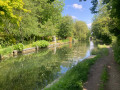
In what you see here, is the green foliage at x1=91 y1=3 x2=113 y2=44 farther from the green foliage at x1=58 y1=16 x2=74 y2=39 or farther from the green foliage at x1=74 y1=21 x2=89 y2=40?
the green foliage at x1=74 y1=21 x2=89 y2=40

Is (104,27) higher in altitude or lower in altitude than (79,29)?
lower

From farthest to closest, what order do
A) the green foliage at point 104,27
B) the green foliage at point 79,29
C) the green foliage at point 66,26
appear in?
the green foliage at point 79,29, the green foliage at point 66,26, the green foliage at point 104,27

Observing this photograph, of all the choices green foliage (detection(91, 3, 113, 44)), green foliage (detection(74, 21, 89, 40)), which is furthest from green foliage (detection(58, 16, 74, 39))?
green foliage (detection(91, 3, 113, 44))

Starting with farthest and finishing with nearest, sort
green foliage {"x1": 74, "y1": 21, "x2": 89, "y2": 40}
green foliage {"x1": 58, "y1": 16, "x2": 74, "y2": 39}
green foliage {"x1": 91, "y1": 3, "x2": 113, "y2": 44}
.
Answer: green foliage {"x1": 74, "y1": 21, "x2": 89, "y2": 40}
green foliage {"x1": 58, "y1": 16, "x2": 74, "y2": 39}
green foliage {"x1": 91, "y1": 3, "x2": 113, "y2": 44}

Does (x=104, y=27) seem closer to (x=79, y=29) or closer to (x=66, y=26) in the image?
(x=66, y=26)

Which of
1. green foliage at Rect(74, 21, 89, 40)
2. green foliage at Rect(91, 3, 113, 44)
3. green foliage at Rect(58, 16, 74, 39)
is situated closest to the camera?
green foliage at Rect(91, 3, 113, 44)

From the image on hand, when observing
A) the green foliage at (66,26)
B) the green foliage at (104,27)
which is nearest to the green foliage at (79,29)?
the green foliage at (66,26)

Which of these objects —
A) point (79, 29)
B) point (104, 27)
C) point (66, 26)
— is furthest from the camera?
point (79, 29)

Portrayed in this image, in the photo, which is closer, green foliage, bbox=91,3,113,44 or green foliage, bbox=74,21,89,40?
green foliage, bbox=91,3,113,44

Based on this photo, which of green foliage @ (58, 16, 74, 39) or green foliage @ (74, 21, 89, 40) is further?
green foliage @ (74, 21, 89, 40)

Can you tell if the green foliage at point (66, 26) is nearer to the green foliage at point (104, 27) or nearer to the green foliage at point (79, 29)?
the green foliage at point (79, 29)

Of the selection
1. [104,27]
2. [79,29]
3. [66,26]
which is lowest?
[104,27]

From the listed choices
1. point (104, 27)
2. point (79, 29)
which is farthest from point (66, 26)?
point (104, 27)

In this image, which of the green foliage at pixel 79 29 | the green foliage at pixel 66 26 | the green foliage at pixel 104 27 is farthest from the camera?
the green foliage at pixel 79 29
